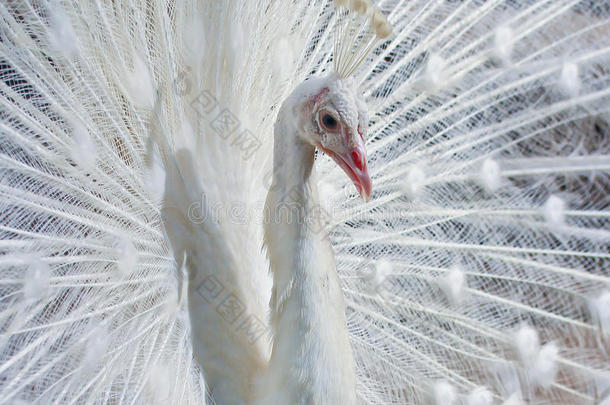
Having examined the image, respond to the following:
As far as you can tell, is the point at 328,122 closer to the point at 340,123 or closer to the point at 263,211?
the point at 340,123

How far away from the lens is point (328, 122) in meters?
1.19

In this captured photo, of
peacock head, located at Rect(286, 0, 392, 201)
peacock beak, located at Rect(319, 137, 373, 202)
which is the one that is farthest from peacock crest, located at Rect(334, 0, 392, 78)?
peacock beak, located at Rect(319, 137, 373, 202)

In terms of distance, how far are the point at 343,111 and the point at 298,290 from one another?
0.36 metres

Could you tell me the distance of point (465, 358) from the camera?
1.71 m

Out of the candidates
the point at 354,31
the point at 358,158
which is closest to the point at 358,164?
the point at 358,158

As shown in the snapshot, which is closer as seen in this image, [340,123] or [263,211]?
[340,123]

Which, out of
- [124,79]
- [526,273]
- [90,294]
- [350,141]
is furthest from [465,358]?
[124,79]

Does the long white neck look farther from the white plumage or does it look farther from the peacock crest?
the peacock crest

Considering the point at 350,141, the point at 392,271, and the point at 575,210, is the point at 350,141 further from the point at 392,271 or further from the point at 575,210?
the point at 575,210

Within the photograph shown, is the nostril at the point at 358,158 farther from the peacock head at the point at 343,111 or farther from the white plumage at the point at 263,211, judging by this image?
the white plumage at the point at 263,211

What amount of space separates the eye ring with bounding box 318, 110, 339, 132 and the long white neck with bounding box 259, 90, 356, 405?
0.07 metres

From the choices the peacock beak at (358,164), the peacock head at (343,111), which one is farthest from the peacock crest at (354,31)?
the peacock beak at (358,164)

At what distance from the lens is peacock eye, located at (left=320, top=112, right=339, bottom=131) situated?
1.19 meters

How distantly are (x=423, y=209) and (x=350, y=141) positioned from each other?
0.60 metres
